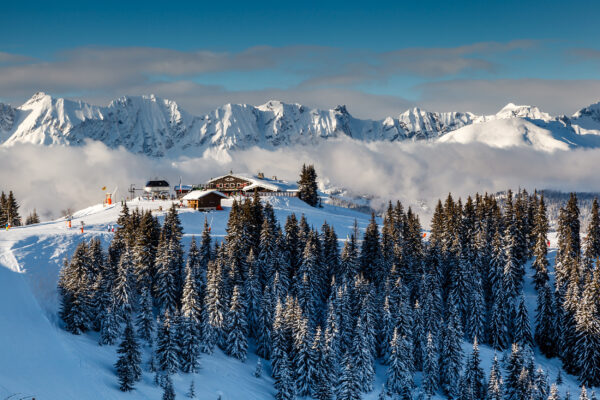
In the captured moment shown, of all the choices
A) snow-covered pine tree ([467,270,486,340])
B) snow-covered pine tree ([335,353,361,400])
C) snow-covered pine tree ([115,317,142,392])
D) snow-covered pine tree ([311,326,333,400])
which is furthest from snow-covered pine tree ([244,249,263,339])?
snow-covered pine tree ([467,270,486,340])

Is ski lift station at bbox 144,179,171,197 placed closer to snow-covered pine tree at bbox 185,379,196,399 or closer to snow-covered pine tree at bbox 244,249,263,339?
snow-covered pine tree at bbox 244,249,263,339

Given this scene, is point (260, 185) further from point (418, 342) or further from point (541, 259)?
point (418, 342)

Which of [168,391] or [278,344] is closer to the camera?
[168,391]

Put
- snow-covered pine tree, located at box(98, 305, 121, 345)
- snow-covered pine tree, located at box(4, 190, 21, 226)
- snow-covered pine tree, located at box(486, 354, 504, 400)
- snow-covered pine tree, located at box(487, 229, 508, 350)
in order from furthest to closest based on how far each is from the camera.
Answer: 1. snow-covered pine tree, located at box(4, 190, 21, 226)
2. snow-covered pine tree, located at box(487, 229, 508, 350)
3. snow-covered pine tree, located at box(486, 354, 504, 400)
4. snow-covered pine tree, located at box(98, 305, 121, 345)

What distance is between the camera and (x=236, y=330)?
72.6m

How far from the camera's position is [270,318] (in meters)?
75.3

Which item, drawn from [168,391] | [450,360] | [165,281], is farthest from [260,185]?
[168,391]

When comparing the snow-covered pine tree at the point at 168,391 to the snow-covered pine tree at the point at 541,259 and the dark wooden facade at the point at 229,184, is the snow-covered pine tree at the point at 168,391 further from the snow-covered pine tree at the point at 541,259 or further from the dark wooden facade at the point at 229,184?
the dark wooden facade at the point at 229,184

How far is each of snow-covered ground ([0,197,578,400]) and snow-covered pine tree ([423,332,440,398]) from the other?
5.45 metres

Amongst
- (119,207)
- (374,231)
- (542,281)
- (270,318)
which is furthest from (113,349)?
(542,281)

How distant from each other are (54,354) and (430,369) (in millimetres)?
42678

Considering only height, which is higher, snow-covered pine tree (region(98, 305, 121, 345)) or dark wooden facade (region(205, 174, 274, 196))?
dark wooden facade (region(205, 174, 274, 196))

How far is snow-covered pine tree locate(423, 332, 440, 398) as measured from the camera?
7250 cm

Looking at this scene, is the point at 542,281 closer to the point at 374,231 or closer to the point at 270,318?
the point at 374,231
